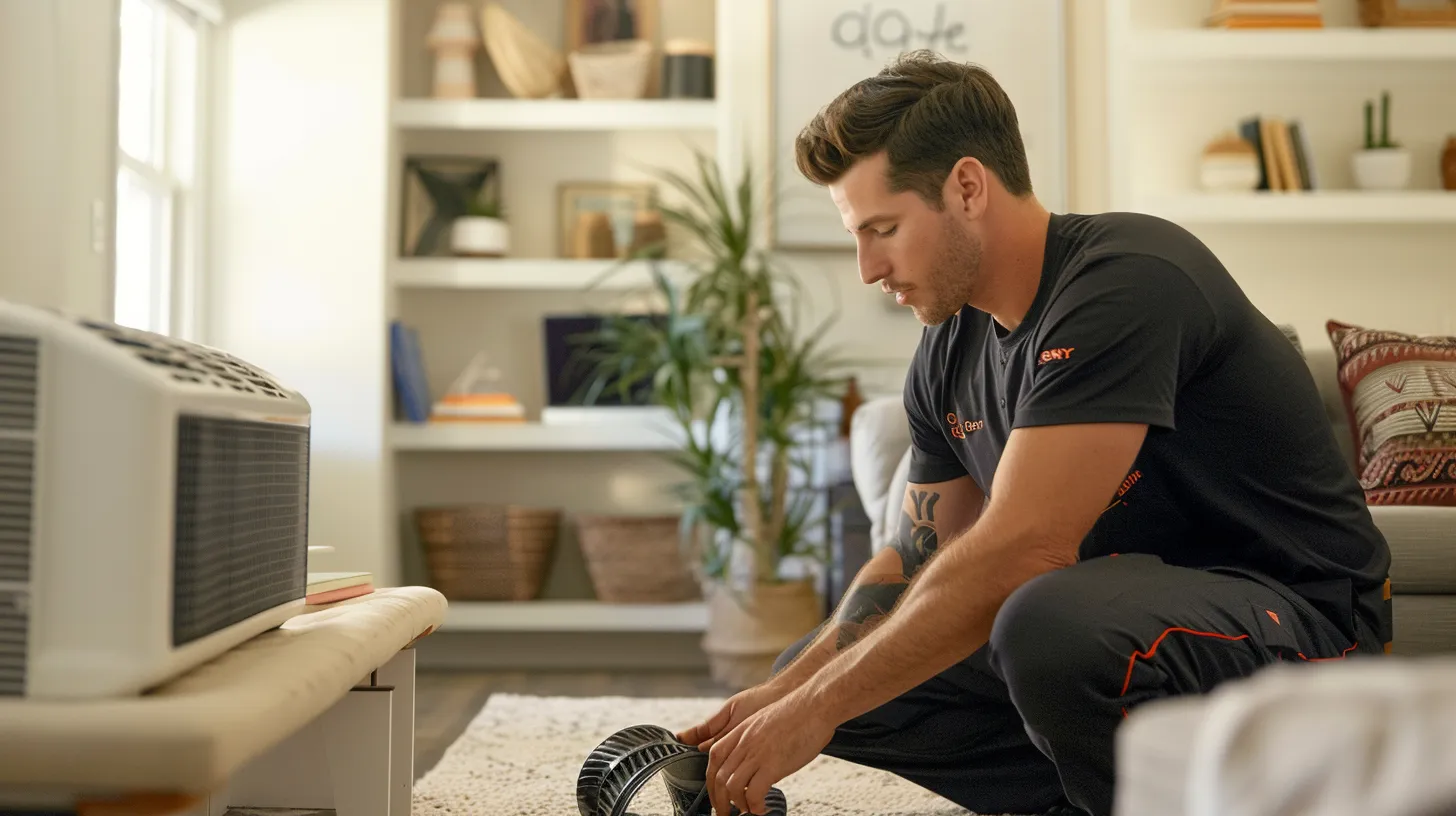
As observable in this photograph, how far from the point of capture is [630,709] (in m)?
3.04

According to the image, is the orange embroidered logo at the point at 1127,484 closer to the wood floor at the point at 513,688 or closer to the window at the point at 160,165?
the wood floor at the point at 513,688

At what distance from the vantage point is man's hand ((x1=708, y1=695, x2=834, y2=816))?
1.27 meters

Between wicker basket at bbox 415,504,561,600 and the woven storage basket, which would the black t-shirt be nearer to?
the woven storage basket

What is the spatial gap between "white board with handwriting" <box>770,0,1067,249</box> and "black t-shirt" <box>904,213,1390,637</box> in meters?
2.40

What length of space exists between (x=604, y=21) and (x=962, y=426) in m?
2.78

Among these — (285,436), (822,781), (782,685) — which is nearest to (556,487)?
(822,781)

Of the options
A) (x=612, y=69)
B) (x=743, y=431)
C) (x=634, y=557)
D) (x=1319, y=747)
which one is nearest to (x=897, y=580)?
(x=1319, y=747)

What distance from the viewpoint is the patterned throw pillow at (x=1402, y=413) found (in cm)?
253

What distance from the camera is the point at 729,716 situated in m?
1.44

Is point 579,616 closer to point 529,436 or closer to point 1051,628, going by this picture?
point 529,436

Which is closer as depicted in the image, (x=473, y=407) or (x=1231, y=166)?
(x=1231, y=166)

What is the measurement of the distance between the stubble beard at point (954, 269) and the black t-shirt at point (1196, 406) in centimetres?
8

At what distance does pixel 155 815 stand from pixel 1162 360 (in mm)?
1035

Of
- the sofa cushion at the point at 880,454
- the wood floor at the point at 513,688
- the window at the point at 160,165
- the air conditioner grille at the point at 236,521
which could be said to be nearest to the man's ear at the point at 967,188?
the air conditioner grille at the point at 236,521
